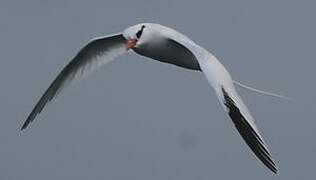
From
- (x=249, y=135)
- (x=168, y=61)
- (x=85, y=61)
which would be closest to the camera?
(x=249, y=135)

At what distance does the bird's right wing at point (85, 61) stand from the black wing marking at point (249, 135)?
7.65 meters

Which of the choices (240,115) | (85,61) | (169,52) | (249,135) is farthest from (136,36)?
(249,135)

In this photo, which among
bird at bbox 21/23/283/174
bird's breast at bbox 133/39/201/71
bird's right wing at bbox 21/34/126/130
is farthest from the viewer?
bird's right wing at bbox 21/34/126/130

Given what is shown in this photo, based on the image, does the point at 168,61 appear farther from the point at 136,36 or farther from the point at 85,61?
the point at 85,61

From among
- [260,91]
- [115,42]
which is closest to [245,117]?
[260,91]

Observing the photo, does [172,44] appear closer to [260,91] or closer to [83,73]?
[260,91]

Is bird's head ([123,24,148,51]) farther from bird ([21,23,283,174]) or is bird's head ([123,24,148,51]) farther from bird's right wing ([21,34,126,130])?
bird's right wing ([21,34,126,130])

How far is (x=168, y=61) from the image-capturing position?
48.6 ft

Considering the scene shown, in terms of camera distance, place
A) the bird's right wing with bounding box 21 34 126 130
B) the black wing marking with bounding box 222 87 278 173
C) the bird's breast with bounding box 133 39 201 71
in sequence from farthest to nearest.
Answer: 1. the bird's right wing with bounding box 21 34 126 130
2. the bird's breast with bounding box 133 39 201 71
3. the black wing marking with bounding box 222 87 278 173

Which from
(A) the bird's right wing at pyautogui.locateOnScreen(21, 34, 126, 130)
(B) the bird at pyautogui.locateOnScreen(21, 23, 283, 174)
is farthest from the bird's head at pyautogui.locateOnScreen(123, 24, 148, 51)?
(A) the bird's right wing at pyautogui.locateOnScreen(21, 34, 126, 130)

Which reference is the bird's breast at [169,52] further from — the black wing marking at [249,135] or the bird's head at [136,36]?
the black wing marking at [249,135]

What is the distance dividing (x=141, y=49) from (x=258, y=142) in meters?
4.77

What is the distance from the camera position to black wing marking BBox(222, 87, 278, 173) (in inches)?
418

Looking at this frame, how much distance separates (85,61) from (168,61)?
4.14m
